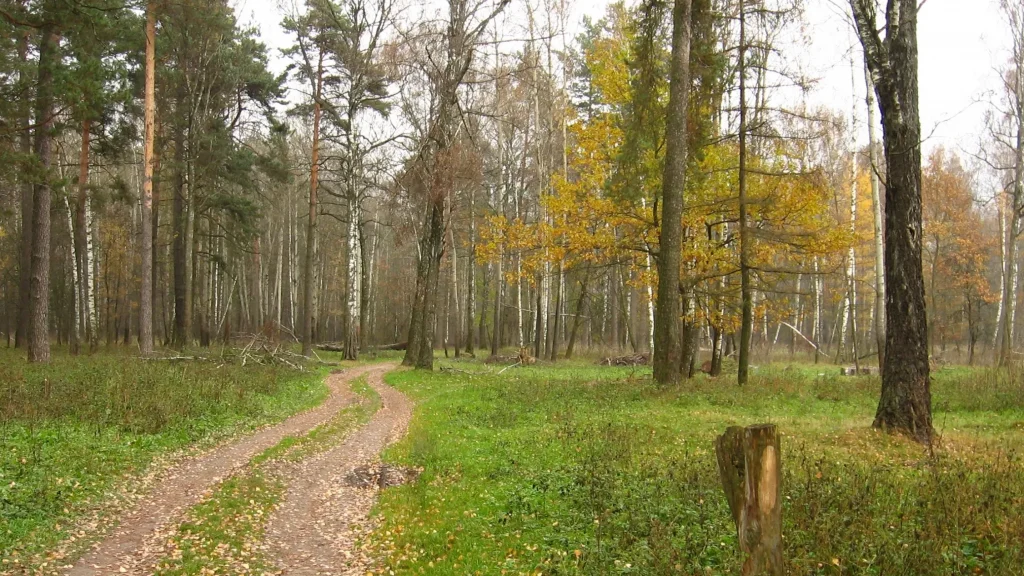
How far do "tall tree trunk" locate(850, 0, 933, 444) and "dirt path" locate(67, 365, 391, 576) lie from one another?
953 centimetres

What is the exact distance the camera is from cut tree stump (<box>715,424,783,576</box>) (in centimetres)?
406

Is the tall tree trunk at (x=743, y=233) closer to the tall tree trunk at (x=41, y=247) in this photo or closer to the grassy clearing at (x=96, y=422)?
the grassy clearing at (x=96, y=422)

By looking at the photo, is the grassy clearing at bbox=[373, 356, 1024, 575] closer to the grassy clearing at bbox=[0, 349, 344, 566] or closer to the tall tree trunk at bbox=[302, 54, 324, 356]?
the grassy clearing at bbox=[0, 349, 344, 566]

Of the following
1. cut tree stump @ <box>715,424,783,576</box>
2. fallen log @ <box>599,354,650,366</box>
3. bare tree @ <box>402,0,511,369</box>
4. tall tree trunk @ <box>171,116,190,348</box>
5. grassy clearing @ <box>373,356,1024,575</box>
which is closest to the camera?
cut tree stump @ <box>715,424,783,576</box>

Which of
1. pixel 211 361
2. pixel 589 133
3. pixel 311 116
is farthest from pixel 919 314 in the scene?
pixel 311 116

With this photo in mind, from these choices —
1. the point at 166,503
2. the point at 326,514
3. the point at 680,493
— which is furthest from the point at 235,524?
the point at 680,493

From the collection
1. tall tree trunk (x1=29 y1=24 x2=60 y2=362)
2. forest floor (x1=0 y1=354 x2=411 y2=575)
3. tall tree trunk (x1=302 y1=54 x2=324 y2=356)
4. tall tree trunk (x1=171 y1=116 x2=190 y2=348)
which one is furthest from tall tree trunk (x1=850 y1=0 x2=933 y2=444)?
tall tree trunk (x1=171 y1=116 x2=190 y2=348)

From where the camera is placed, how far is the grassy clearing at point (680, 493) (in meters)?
5.12

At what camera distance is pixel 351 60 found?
26969 millimetres

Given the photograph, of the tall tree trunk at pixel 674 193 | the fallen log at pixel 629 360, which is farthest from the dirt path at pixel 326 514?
the fallen log at pixel 629 360

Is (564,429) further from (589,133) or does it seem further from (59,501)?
(589,133)

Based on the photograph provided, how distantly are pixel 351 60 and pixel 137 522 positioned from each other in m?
23.1

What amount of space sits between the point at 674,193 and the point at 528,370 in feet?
39.1

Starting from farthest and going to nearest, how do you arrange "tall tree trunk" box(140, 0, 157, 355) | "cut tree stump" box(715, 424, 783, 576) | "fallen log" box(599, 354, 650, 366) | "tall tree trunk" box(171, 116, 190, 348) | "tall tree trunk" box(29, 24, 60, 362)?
"fallen log" box(599, 354, 650, 366) → "tall tree trunk" box(171, 116, 190, 348) → "tall tree trunk" box(140, 0, 157, 355) → "tall tree trunk" box(29, 24, 60, 362) → "cut tree stump" box(715, 424, 783, 576)
